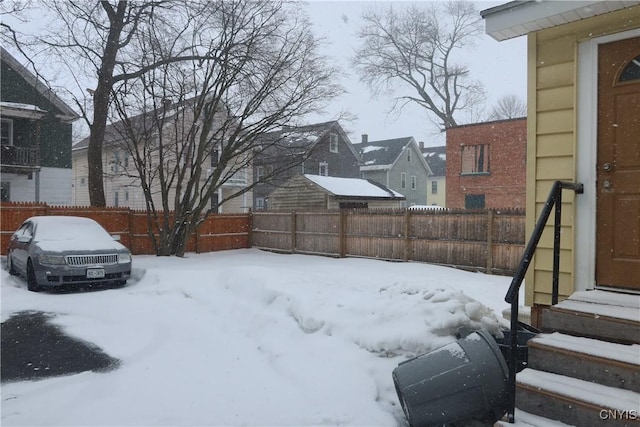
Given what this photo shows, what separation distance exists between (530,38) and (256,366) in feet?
14.5

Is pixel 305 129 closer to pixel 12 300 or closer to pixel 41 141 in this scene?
pixel 12 300

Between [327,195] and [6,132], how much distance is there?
15.2 meters

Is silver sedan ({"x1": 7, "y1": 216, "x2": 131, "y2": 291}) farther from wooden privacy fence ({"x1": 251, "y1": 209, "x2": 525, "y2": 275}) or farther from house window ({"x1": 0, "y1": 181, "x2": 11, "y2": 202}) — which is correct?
house window ({"x1": 0, "y1": 181, "x2": 11, "y2": 202})

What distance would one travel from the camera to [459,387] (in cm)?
310

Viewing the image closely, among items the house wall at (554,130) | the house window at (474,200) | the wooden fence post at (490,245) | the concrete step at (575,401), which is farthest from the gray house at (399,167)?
the concrete step at (575,401)

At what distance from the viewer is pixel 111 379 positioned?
417cm

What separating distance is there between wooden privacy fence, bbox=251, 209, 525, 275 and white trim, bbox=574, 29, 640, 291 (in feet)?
22.3

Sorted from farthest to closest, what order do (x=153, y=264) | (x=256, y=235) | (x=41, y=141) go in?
(x=41, y=141), (x=256, y=235), (x=153, y=264)

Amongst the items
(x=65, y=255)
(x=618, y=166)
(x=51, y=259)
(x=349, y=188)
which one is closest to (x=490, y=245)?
(x=618, y=166)

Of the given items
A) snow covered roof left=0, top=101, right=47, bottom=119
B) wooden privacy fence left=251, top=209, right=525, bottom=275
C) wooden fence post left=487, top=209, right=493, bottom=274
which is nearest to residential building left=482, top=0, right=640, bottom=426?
wooden privacy fence left=251, top=209, right=525, bottom=275

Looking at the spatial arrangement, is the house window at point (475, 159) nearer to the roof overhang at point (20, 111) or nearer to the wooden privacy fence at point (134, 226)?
the wooden privacy fence at point (134, 226)

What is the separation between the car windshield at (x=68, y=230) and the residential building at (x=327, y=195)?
1255 cm

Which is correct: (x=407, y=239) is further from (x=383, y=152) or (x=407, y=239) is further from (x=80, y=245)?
(x=383, y=152)

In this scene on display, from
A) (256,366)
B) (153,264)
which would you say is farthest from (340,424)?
(153,264)
